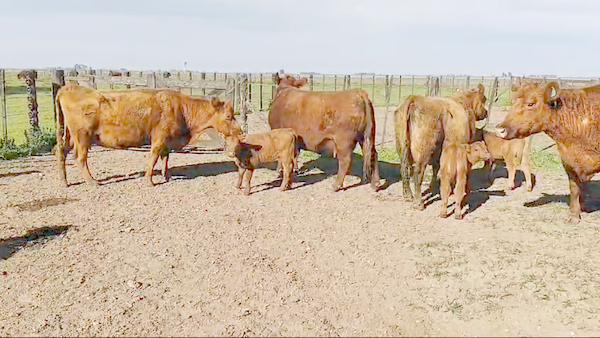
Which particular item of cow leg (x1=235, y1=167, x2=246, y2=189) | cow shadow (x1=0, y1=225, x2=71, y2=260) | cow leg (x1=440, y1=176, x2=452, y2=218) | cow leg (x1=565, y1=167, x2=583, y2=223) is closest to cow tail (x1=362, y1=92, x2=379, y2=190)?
cow leg (x1=440, y1=176, x2=452, y2=218)

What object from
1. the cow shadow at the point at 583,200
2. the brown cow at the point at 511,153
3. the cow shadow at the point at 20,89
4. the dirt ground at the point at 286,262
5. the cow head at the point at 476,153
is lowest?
the dirt ground at the point at 286,262

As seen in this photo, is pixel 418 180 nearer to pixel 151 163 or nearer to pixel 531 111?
pixel 531 111

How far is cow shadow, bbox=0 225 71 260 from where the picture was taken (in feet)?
19.0

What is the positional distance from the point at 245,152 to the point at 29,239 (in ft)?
11.5

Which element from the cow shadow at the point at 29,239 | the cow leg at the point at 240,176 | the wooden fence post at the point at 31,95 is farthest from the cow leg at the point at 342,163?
the wooden fence post at the point at 31,95

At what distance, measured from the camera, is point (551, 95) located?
6.85m

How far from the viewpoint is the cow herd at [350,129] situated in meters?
6.87

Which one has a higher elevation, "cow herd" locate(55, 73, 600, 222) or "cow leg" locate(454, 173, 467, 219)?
"cow herd" locate(55, 73, 600, 222)

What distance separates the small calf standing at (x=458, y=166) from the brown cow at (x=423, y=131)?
538 mm

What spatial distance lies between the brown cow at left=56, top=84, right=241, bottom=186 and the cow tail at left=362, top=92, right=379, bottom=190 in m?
2.31

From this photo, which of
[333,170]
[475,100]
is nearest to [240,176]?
[333,170]

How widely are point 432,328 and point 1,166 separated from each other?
930cm

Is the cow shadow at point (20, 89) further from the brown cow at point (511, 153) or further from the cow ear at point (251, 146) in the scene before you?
the brown cow at point (511, 153)

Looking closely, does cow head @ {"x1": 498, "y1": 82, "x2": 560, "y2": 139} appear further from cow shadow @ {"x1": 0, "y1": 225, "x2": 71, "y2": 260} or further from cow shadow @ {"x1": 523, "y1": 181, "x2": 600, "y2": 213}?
cow shadow @ {"x1": 0, "y1": 225, "x2": 71, "y2": 260}
